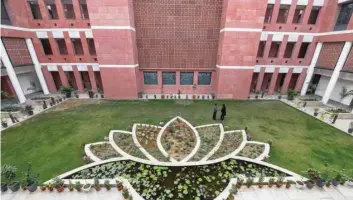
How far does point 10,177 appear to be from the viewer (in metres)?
7.00

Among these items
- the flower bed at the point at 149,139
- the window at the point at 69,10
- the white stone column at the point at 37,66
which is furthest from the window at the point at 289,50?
the white stone column at the point at 37,66

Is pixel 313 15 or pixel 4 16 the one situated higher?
pixel 313 15

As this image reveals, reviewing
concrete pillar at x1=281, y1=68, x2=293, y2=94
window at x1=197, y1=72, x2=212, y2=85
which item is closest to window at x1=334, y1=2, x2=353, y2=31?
concrete pillar at x1=281, y1=68, x2=293, y2=94

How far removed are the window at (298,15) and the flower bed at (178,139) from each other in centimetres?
1917

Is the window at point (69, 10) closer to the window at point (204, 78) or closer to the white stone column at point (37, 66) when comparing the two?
the white stone column at point (37, 66)

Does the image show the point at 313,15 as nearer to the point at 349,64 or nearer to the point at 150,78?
the point at 349,64

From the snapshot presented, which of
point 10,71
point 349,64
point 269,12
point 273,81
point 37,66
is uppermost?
point 269,12

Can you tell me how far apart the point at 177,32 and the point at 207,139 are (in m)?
13.1

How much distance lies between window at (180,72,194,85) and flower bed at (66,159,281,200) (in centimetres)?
1275

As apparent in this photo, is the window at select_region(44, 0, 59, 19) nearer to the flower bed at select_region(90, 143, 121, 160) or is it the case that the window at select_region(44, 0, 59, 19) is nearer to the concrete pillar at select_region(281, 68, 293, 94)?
the flower bed at select_region(90, 143, 121, 160)

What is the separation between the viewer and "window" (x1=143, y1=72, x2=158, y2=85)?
19438 mm

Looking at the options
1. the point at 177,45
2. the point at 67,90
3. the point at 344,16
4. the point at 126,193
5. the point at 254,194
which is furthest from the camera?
the point at 67,90

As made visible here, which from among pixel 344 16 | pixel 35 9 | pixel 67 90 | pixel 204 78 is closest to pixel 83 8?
pixel 35 9

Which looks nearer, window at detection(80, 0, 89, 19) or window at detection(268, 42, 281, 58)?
window at detection(80, 0, 89, 19)
